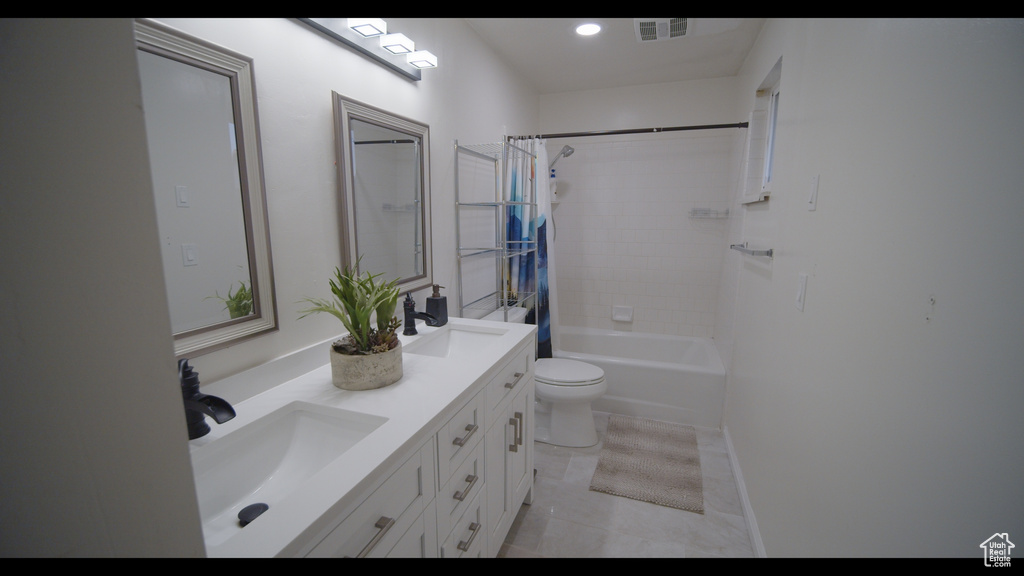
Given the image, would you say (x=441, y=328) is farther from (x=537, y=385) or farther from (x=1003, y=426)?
(x=1003, y=426)

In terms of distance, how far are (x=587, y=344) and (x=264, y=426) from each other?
292cm

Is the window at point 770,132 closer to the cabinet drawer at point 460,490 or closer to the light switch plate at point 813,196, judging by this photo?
the light switch plate at point 813,196

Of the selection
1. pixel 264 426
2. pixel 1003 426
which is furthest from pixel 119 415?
pixel 1003 426

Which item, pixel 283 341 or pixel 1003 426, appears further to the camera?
pixel 283 341

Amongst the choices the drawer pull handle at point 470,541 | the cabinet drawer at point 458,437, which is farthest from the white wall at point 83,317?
the drawer pull handle at point 470,541

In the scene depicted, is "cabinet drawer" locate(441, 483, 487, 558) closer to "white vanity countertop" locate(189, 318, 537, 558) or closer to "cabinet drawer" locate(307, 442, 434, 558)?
"cabinet drawer" locate(307, 442, 434, 558)

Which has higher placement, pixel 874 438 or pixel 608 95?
pixel 608 95

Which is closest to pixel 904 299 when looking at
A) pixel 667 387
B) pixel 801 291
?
pixel 801 291

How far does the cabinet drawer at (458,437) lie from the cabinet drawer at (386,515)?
0.16ft

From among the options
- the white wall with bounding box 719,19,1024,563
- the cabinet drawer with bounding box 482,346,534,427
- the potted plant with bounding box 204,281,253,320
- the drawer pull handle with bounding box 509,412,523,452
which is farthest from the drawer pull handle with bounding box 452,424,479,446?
the white wall with bounding box 719,19,1024,563

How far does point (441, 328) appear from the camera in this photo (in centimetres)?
179

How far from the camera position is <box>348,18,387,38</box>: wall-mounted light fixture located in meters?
1.42

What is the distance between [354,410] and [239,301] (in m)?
0.44

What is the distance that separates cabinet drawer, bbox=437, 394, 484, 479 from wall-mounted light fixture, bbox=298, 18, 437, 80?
1.24 metres
